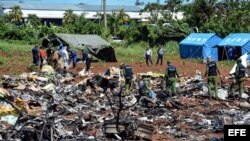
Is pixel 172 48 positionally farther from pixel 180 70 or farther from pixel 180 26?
pixel 180 70

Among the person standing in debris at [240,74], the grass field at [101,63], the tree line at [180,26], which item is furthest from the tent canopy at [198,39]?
the person standing in debris at [240,74]

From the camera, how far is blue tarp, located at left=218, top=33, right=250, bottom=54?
34.5 m

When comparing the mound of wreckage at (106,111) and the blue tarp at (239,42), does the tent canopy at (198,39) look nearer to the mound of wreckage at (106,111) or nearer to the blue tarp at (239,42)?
the blue tarp at (239,42)

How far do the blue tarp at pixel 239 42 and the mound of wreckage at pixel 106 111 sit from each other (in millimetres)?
9447

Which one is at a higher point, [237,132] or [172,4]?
[237,132]

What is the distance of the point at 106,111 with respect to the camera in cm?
1809

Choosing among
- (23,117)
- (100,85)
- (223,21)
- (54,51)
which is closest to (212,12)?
(223,21)

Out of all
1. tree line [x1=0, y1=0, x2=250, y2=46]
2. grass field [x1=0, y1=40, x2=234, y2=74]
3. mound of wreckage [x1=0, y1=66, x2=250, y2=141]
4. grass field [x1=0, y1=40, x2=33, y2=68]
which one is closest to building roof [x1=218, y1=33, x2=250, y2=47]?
grass field [x1=0, y1=40, x2=234, y2=74]

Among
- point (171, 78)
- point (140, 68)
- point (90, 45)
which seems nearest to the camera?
point (171, 78)

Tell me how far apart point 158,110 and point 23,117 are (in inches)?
230

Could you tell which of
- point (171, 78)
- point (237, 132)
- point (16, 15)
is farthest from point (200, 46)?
point (16, 15)

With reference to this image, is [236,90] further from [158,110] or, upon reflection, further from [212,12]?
[212,12]

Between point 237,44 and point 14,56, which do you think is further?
point 14,56

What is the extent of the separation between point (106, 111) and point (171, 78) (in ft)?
11.3
